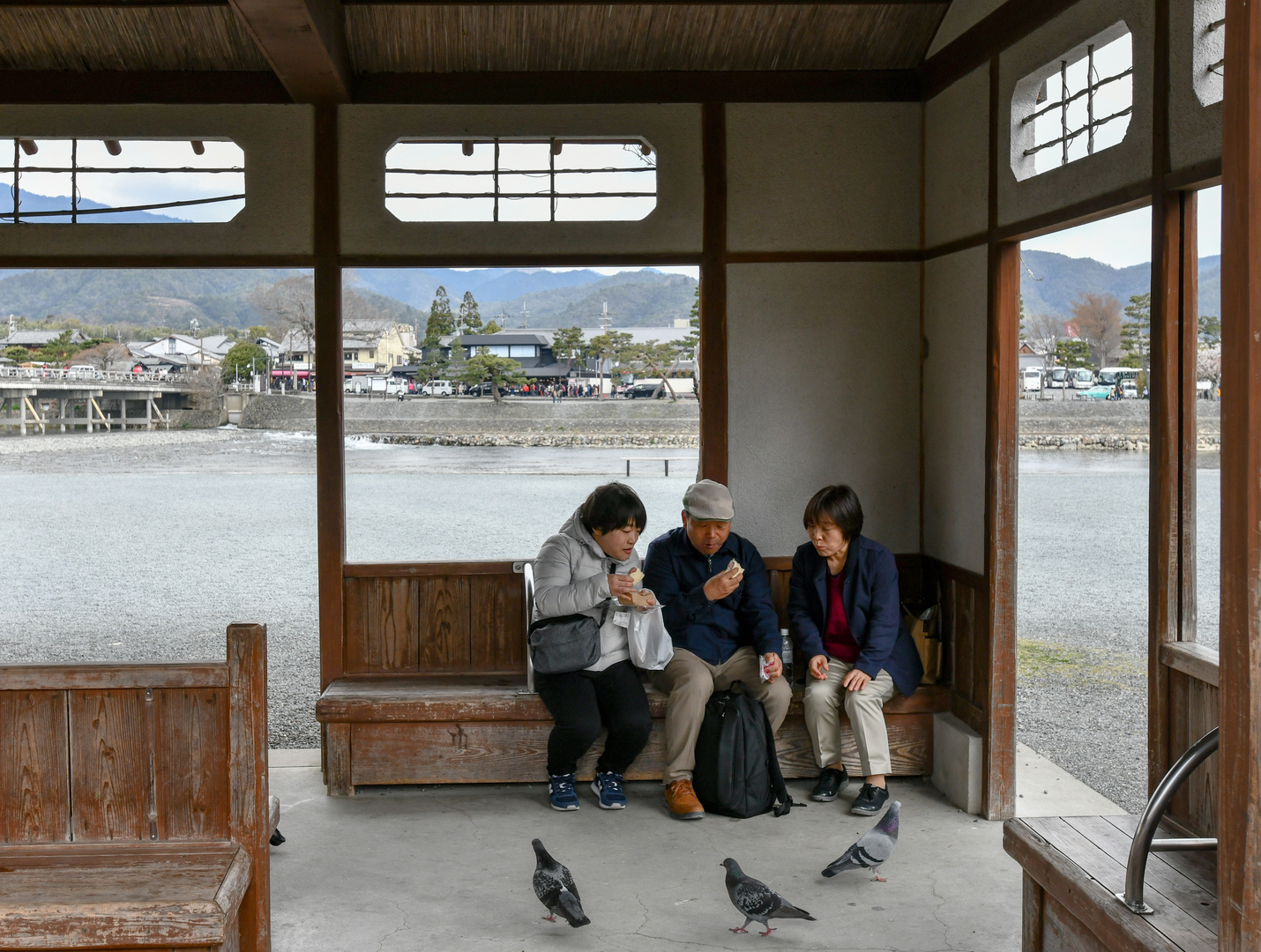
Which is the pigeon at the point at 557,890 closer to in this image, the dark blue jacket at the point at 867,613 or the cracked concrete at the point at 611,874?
the cracked concrete at the point at 611,874

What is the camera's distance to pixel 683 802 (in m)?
3.86

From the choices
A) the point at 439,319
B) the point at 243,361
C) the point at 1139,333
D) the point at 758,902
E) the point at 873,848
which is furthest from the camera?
the point at 243,361

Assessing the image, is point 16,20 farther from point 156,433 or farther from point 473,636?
point 473,636

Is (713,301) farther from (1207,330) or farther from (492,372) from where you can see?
(1207,330)

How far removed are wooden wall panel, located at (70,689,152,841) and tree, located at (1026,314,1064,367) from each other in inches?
180

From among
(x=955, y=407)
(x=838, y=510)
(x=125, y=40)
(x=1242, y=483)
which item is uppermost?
(x=125, y=40)

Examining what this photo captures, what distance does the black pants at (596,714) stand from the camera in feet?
12.9

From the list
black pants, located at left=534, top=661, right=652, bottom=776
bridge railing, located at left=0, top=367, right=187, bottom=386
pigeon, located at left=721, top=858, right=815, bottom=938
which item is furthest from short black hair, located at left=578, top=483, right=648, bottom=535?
bridge railing, located at left=0, top=367, right=187, bottom=386

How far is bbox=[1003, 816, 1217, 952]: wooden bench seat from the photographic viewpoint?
6.57ft

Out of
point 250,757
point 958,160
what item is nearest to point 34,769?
A: point 250,757

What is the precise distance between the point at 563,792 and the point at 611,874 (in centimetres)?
63

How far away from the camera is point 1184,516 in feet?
9.50

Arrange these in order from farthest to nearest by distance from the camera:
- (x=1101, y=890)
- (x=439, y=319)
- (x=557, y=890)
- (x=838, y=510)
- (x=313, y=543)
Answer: (x=313, y=543)
(x=439, y=319)
(x=838, y=510)
(x=557, y=890)
(x=1101, y=890)

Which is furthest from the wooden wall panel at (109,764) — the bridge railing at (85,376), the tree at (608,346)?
the bridge railing at (85,376)
